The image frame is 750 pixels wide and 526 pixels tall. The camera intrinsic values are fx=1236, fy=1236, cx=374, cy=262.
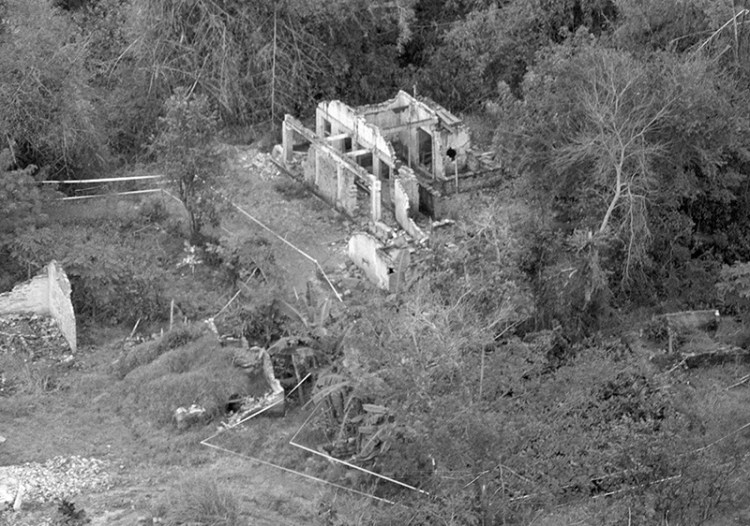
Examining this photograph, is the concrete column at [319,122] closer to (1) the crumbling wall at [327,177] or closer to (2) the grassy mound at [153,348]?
(1) the crumbling wall at [327,177]

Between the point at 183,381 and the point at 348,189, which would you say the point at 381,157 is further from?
the point at 183,381

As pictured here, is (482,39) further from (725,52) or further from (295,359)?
(295,359)

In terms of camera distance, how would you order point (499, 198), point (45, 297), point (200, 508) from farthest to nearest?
1. point (499, 198)
2. point (45, 297)
3. point (200, 508)

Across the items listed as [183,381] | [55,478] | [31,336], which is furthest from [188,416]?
[31,336]

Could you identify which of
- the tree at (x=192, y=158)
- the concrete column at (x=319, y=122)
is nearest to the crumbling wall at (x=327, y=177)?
the concrete column at (x=319, y=122)

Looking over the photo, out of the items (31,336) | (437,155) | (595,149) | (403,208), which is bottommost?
(31,336)
